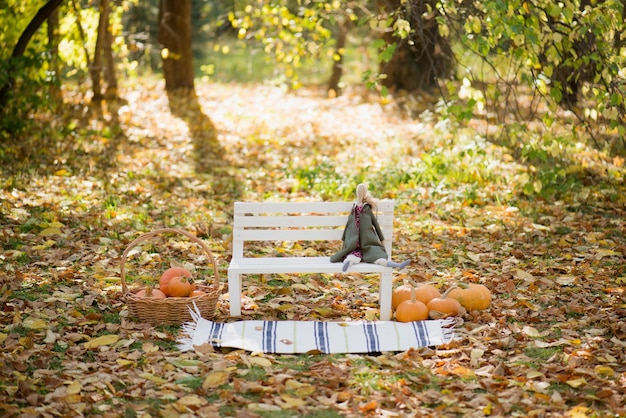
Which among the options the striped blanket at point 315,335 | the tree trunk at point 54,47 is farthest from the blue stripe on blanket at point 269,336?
the tree trunk at point 54,47

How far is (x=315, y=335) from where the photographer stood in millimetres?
4848

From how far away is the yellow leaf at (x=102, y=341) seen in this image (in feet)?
15.2

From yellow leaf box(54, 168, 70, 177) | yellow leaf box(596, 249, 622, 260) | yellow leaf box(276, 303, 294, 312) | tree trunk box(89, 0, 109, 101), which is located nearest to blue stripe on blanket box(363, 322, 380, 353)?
yellow leaf box(276, 303, 294, 312)

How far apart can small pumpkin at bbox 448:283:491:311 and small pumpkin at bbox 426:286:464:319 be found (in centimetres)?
8

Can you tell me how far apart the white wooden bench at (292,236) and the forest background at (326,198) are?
33cm

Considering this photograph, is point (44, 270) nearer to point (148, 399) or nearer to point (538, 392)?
point (148, 399)

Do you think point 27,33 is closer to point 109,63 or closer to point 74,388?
point 109,63

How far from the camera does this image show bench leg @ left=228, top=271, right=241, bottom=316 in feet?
16.9

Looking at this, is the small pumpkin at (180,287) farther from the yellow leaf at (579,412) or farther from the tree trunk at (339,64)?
the tree trunk at (339,64)

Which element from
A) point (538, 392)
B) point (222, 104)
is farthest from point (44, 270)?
point (222, 104)

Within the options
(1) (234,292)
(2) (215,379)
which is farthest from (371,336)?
(2) (215,379)

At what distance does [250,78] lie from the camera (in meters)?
19.6

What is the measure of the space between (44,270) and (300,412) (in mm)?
3025

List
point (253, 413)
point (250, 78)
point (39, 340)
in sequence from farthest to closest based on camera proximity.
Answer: point (250, 78) < point (39, 340) < point (253, 413)
